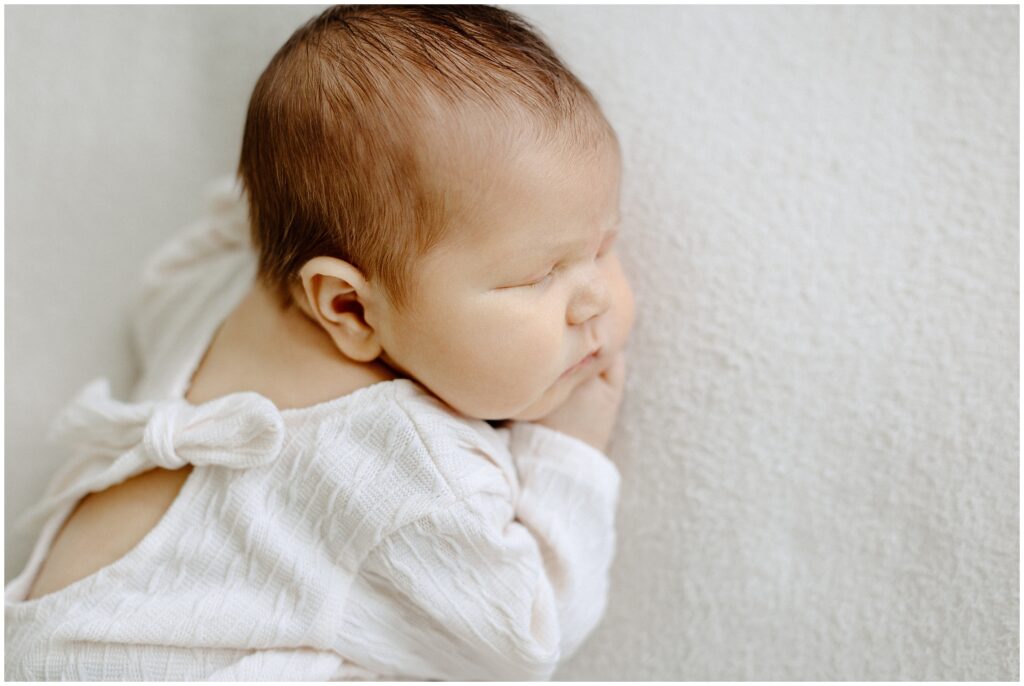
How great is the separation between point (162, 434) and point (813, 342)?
0.75 metres

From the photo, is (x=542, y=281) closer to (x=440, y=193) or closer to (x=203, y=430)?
(x=440, y=193)

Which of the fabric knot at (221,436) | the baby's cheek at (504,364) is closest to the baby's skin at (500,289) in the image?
the baby's cheek at (504,364)

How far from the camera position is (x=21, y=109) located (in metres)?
1.36

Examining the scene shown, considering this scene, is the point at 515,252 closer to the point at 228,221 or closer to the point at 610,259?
the point at 610,259

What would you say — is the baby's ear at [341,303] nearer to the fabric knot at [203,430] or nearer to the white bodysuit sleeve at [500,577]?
the fabric knot at [203,430]

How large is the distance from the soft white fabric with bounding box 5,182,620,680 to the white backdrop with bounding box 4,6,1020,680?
0.68 ft

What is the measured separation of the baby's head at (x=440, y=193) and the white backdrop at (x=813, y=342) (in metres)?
0.19

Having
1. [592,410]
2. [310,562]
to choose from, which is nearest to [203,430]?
[310,562]

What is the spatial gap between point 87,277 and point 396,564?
29.2 inches

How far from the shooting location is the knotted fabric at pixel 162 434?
963 mm

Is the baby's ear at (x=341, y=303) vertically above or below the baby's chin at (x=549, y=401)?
above

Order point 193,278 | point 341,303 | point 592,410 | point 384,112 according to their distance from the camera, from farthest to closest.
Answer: point 193,278, point 592,410, point 341,303, point 384,112

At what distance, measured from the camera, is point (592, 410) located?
1108 mm

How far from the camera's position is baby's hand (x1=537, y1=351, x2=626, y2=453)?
111cm
